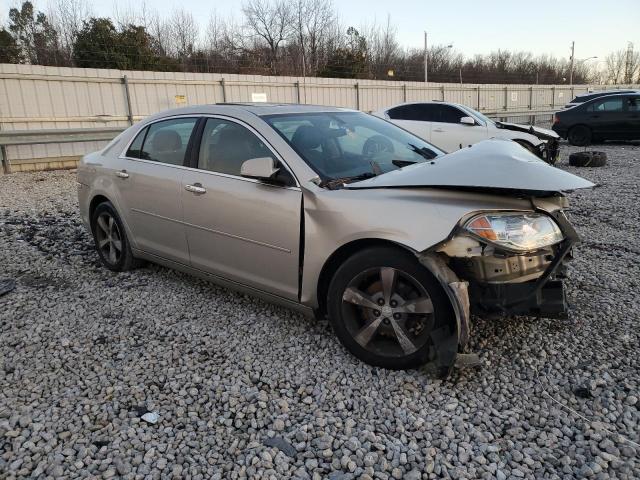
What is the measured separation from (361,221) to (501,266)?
2.68 ft

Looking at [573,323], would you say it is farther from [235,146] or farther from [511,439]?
[235,146]

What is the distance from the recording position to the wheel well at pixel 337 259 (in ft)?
9.70

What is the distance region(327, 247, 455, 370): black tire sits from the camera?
2803 mm

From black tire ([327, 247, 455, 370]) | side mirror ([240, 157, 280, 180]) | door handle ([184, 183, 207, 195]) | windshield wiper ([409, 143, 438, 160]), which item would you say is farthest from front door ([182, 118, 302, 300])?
windshield wiper ([409, 143, 438, 160])

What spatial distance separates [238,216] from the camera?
3527 mm

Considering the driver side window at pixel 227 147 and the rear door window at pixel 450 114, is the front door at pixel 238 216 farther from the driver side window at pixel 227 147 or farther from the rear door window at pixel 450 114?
the rear door window at pixel 450 114

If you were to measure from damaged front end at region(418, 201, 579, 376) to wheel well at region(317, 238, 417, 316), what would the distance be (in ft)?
0.97

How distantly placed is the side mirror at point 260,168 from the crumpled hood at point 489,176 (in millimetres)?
512

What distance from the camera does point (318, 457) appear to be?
2359mm

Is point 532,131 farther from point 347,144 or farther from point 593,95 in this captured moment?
point 347,144

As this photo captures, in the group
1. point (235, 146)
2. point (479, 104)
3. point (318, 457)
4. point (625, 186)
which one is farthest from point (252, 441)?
point (479, 104)

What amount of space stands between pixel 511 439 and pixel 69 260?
15.4 feet

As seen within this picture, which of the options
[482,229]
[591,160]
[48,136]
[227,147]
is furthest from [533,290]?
[48,136]

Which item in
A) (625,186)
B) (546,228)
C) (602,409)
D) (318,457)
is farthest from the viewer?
(625,186)
